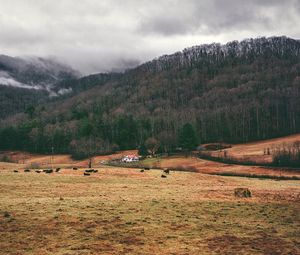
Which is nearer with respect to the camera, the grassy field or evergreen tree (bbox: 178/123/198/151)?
the grassy field

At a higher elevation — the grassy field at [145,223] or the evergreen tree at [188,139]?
the evergreen tree at [188,139]

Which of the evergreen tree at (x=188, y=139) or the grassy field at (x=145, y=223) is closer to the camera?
the grassy field at (x=145, y=223)

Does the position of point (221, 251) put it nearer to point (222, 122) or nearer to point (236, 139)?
point (236, 139)

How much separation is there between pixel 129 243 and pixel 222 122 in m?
156

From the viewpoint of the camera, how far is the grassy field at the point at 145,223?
66.3 ft

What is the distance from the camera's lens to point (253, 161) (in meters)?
98.0

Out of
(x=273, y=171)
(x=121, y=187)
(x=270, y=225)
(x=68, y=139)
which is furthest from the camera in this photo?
(x=68, y=139)

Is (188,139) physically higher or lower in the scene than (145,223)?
higher

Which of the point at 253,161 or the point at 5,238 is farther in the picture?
the point at 253,161

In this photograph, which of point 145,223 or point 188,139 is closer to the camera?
point 145,223

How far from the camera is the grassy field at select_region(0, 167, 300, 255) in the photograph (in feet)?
66.3

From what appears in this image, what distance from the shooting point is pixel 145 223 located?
2500cm

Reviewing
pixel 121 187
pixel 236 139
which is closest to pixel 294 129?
pixel 236 139

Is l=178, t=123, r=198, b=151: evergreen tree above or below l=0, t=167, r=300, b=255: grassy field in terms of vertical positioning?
above
